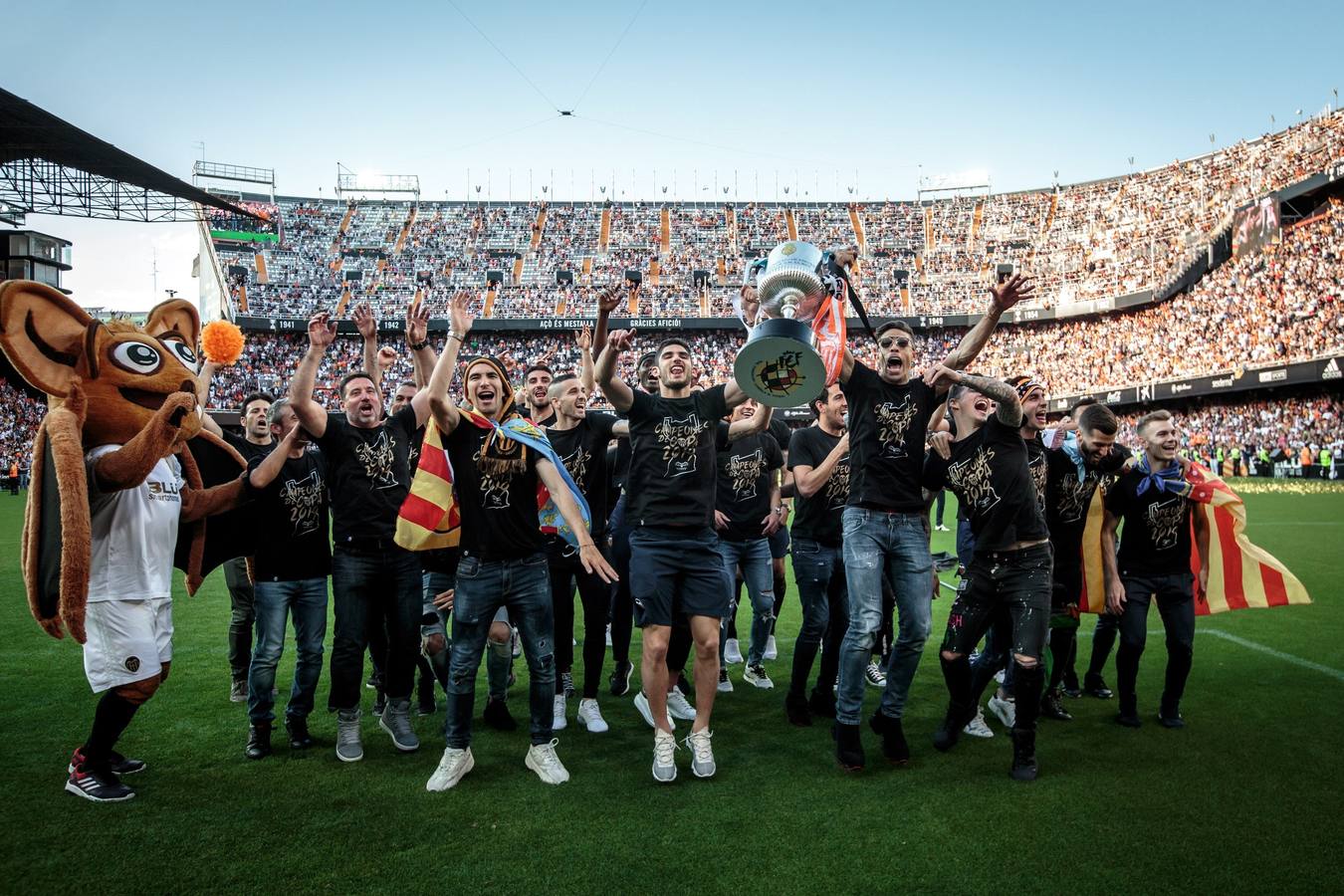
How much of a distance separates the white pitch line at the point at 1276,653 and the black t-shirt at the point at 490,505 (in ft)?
19.7

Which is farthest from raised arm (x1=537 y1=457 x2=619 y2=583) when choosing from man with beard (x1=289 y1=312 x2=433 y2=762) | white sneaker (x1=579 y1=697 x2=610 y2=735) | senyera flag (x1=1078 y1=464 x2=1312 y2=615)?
senyera flag (x1=1078 y1=464 x2=1312 y2=615)

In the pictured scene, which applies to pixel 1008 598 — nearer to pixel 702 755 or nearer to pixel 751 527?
pixel 702 755

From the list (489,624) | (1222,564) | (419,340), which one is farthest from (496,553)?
(1222,564)

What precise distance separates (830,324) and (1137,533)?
9.35 ft

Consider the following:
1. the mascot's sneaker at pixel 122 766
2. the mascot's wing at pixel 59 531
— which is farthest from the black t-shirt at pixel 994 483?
the mascot's sneaker at pixel 122 766

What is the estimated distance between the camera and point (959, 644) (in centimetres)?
488

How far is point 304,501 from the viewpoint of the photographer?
5141 mm

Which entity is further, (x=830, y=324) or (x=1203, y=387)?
(x=1203, y=387)

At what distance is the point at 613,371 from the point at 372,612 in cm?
208

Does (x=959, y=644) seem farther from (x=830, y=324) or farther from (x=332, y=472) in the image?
Result: (x=332, y=472)

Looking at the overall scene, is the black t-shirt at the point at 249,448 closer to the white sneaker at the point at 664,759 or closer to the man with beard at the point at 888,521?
the white sneaker at the point at 664,759

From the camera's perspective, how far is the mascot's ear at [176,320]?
15.8 ft

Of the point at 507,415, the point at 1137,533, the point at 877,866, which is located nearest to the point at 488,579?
the point at 507,415

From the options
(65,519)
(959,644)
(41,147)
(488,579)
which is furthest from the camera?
(41,147)
